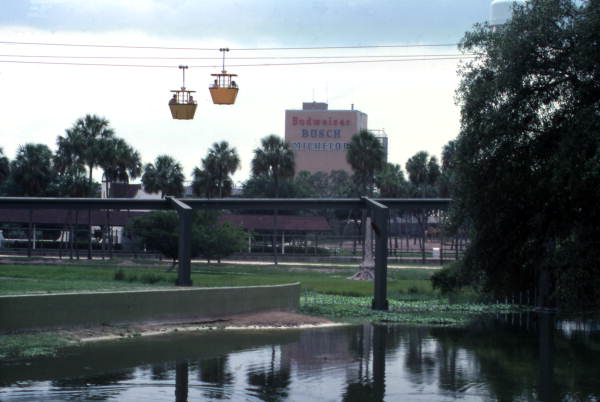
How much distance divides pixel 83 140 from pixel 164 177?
7.43 metres

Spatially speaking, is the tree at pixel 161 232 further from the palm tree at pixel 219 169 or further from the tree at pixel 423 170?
the tree at pixel 423 170

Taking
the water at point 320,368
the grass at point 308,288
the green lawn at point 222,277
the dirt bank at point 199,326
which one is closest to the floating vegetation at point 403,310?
the grass at point 308,288

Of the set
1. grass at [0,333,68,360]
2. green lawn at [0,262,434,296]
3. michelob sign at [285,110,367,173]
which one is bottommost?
grass at [0,333,68,360]

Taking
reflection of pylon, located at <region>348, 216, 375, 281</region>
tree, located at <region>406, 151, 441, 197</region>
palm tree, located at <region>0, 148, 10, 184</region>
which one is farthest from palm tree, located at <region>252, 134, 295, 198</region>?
reflection of pylon, located at <region>348, 216, 375, 281</region>

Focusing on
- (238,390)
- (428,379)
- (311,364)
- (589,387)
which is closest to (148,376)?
(238,390)

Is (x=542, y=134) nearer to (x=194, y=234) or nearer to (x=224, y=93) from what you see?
(x=224, y=93)

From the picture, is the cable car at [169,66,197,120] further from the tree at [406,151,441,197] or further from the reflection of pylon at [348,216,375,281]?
the tree at [406,151,441,197]

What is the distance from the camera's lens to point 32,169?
74.3 metres

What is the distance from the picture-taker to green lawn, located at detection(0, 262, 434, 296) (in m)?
34.0

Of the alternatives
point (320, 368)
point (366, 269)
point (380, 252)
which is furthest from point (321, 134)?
point (320, 368)

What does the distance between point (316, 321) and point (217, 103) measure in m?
7.41

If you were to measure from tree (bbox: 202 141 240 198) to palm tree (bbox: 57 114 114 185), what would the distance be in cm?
888

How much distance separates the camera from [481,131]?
59.0 feet

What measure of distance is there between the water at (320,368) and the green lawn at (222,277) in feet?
28.4
